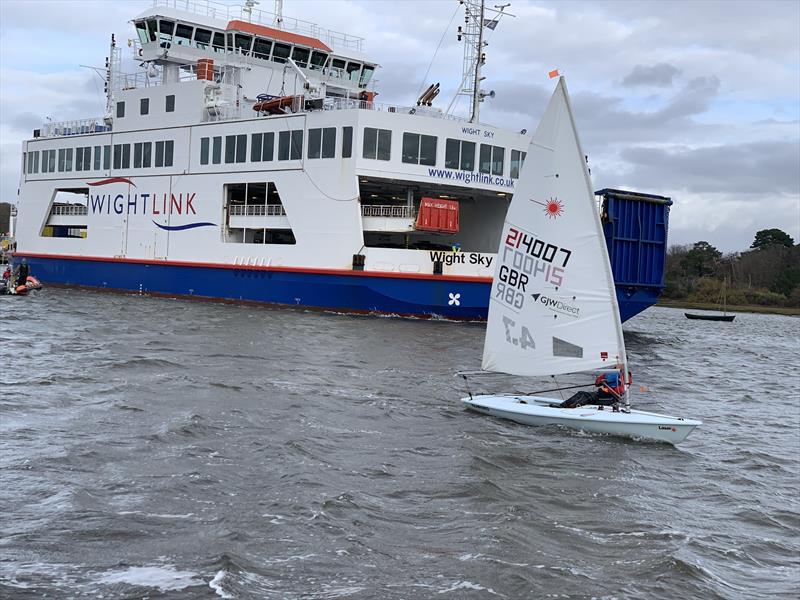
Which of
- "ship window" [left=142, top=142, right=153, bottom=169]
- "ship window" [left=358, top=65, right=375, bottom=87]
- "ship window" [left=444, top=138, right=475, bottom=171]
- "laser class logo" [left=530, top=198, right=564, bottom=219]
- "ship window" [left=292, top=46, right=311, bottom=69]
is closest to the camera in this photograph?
"laser class logo" [left=530, top=198, right=564, bottom=219]

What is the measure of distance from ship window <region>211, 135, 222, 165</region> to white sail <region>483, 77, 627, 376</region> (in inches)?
779

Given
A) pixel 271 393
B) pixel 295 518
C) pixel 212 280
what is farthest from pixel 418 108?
pixel 295 518

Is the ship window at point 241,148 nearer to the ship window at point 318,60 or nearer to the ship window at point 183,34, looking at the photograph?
the ship window at point 183,34

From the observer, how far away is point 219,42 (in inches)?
1414

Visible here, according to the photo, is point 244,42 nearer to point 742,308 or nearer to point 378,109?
point 378,109

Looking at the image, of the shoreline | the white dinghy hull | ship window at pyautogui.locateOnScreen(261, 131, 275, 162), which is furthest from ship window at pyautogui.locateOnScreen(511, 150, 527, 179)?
the shoreline

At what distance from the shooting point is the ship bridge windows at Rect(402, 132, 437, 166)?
27984 millimetres

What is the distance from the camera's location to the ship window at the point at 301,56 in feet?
120

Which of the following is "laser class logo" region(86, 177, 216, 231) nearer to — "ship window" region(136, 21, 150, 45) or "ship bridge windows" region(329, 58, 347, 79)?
"ship window" region(136, 21, 150, 45)

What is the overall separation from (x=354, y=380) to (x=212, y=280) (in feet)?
55.2

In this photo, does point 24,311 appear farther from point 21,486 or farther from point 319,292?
point 21,486

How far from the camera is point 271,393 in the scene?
48.0 feet

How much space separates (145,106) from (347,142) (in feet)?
39.5

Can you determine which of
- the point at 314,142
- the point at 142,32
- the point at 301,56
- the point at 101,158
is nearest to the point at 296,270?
the point at 314,142
